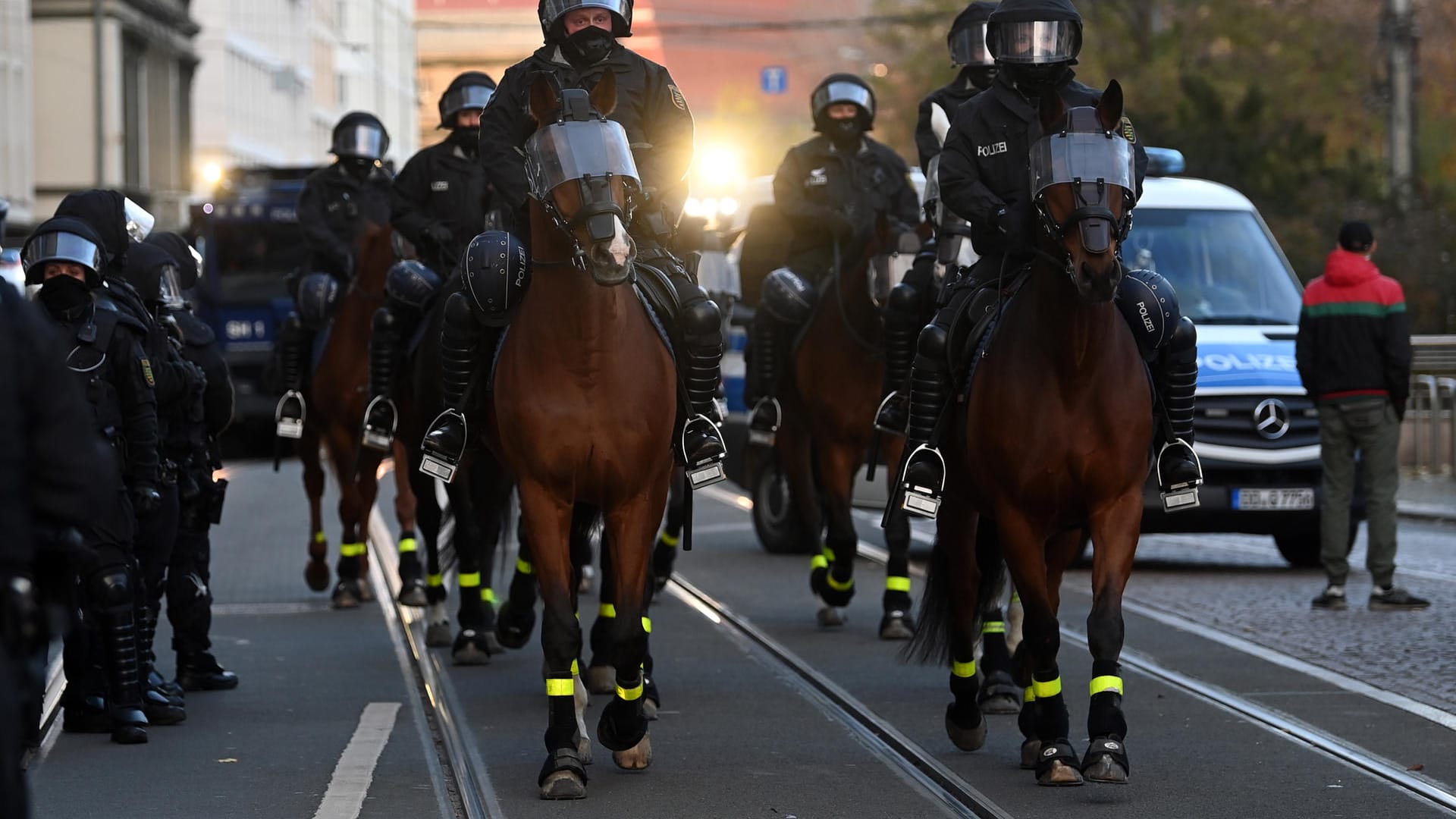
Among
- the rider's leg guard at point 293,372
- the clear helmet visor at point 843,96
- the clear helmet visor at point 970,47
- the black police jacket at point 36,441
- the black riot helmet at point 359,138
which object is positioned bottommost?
the rider's leg guard at point 293,372

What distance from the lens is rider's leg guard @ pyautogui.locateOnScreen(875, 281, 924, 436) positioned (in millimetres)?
11484

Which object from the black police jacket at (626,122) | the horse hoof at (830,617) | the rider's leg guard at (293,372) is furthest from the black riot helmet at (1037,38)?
the rider's leg guard at (293,372)

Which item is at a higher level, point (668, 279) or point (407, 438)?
point (668, 279)

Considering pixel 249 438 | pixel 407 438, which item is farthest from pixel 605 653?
pixel 249 438

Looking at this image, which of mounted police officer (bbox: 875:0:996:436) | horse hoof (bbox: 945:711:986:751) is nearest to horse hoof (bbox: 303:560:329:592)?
mounted police officer (bbox: 875:0:996:436)

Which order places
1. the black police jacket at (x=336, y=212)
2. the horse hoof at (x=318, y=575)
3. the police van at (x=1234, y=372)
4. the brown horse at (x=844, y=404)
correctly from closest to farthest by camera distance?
the brown horse at (x=844, y=404)
the horse hoof at (x=318, y=575)
the black police jacket at (x=336, y=212)
the police van at (x=1234, y=372)

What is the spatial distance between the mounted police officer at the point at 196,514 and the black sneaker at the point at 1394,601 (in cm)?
676

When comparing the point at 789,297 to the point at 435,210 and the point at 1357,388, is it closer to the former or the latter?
the point at 435,210

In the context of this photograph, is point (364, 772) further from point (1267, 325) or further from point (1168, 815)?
point (1267, 325)

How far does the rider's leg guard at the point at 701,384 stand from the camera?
8.92m

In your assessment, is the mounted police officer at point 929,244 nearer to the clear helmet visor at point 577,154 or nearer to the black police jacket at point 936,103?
the black police jacket at point 936,103

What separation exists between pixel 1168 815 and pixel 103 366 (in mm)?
4379

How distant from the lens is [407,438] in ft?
42.2

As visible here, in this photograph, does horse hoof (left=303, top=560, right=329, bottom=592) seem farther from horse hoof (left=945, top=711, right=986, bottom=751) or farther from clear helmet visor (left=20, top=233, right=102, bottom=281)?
horse hoof (left=945, top=711, right=986, bottom=751)
